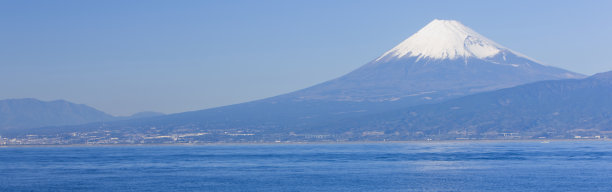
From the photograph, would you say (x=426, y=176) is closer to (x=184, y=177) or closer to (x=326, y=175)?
(x=326, y=175)

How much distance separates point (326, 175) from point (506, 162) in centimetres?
3836

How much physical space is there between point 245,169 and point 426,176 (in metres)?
31.3

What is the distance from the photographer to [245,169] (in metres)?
137

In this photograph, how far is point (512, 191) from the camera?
94.7 m

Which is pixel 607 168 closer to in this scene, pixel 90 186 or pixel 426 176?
pixel 426 176

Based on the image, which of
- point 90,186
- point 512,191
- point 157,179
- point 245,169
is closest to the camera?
point 512,191

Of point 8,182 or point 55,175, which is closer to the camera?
point 8,182

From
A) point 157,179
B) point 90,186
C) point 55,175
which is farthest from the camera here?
point 55,175

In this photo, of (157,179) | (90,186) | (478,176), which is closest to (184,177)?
(157,179)

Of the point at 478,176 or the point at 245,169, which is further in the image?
the point at 245,169

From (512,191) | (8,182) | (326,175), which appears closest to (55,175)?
(8,182)

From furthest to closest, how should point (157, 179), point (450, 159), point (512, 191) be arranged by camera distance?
1. point (450, 159)
2. point (157, 179)
3. point (512, 191)

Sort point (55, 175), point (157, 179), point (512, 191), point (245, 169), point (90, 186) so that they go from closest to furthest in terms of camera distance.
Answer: point (512, 191)
point (90, 186)
point (157, 179)
point (55, 175)
point (245, 169)

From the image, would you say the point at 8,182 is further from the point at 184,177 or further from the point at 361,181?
the point at 361,181
